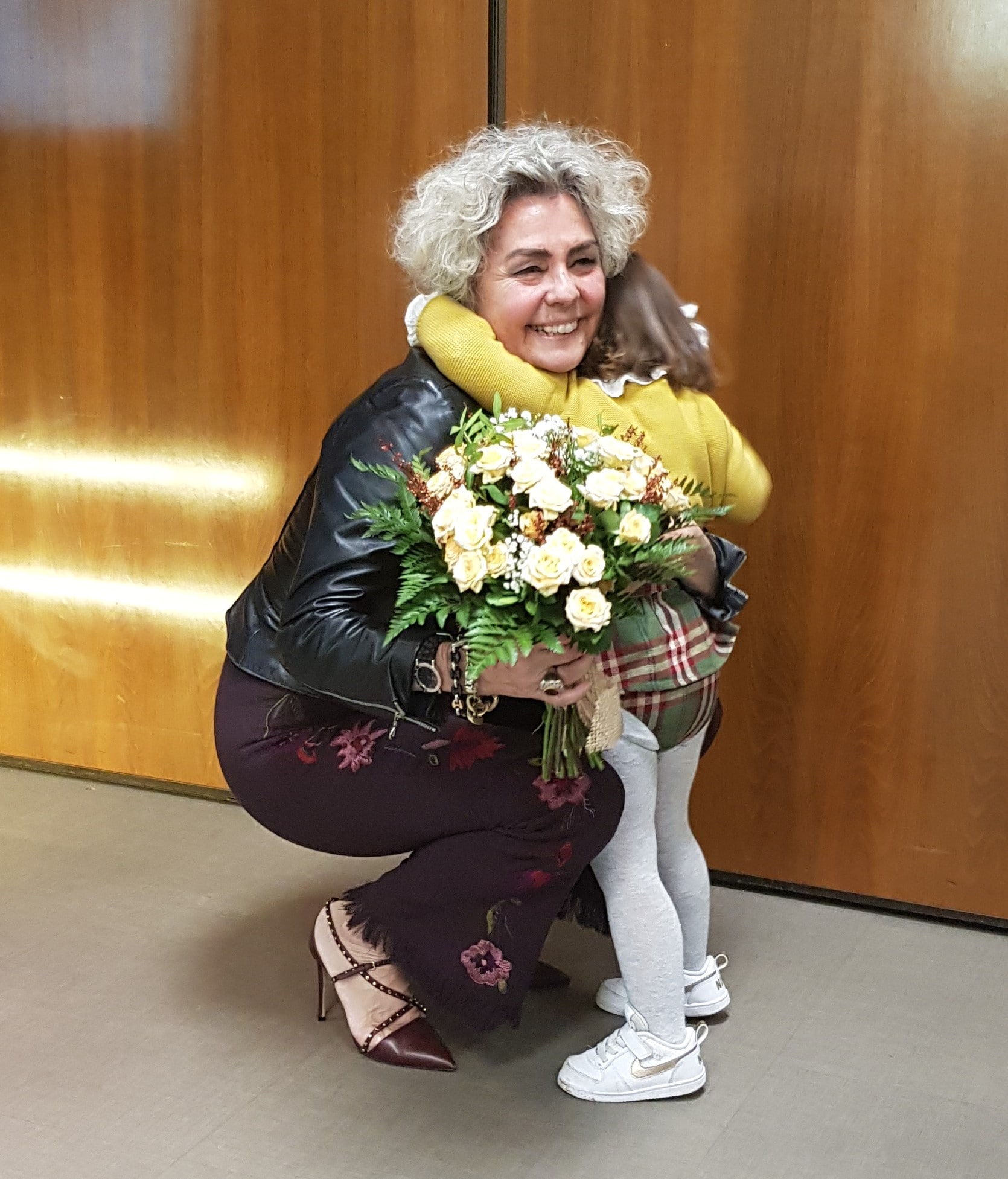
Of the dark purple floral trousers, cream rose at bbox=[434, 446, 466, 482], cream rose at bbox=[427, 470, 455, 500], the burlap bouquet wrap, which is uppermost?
cream rose at bbox=[434, 446, 466, 482]

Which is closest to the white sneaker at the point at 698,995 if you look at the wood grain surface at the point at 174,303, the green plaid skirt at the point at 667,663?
the green plaid skirt at the point at 667,663

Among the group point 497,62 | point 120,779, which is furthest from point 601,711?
point 120,779

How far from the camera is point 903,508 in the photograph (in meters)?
2.69

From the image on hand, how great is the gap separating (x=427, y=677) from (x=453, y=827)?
1.07ft

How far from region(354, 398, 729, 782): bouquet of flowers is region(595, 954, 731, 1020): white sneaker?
777 millimetres

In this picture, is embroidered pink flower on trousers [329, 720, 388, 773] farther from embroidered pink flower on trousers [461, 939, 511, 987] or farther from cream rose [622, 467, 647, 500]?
cream rose [622, 467, 647, 500]

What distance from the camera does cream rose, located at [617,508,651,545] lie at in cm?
183

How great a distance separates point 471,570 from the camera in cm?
180

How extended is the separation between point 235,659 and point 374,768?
1.13 feet

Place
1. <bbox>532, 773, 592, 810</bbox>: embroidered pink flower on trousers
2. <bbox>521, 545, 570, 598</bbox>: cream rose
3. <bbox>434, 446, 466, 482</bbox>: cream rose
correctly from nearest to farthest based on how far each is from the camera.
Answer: <bbox>521, 545, 570, 598</bbox>: cream rose, <bbox>434, 446, 466, 482</bbox>: cream rose, <bbox>532, 773, 592, 810</bbox>: embroidered pink flower on trousers

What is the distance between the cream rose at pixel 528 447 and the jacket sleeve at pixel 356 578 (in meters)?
0.26

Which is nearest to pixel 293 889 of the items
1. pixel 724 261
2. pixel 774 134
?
pixel 724 261

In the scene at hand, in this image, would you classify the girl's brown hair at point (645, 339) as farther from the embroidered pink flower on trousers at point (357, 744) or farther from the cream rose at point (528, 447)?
the embroidered pink flower on trousers at point (357, 744)

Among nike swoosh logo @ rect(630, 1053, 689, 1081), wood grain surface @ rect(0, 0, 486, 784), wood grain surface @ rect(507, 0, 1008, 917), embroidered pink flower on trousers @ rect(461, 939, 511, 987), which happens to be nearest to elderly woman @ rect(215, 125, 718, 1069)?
embroidered pink flower on trousers @ rect(461, 939, 511, 987)
